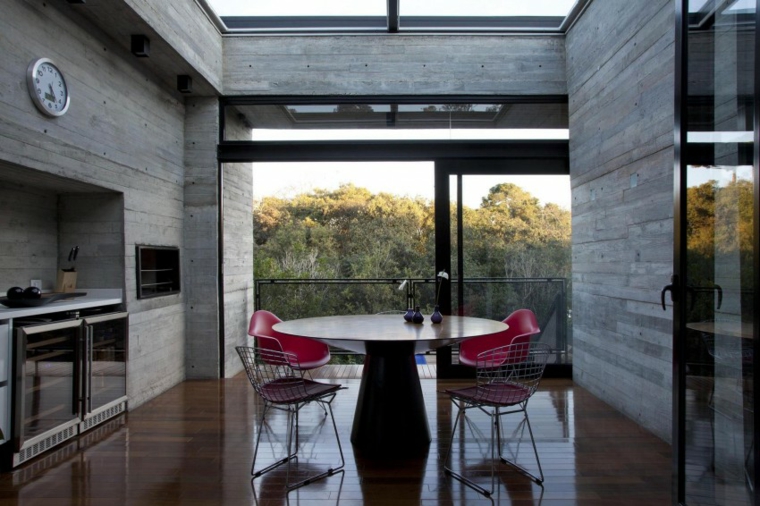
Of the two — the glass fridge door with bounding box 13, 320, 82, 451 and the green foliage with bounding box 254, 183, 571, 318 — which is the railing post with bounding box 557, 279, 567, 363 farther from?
the glass fridge door with bounding box 13, 320, 82, 451

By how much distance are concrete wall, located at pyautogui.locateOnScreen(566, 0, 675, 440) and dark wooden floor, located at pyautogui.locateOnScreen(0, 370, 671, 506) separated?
16.4 inches

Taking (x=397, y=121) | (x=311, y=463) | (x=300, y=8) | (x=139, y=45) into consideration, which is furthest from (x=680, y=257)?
(x=300, y=8)

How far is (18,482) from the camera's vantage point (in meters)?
2.76

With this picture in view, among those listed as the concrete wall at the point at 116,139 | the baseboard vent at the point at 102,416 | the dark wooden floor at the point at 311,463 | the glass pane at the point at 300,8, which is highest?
the glass pane at the point at 300,8

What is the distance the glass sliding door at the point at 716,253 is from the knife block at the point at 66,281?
160 inches

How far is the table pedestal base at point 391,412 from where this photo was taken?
10.3 feet

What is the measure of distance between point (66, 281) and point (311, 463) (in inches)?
96.1

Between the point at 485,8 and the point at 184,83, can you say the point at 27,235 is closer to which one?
the point at 184,83

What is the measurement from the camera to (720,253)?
6.83ft

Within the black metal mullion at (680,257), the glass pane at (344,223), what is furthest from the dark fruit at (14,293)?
the glass pane at (344,223)

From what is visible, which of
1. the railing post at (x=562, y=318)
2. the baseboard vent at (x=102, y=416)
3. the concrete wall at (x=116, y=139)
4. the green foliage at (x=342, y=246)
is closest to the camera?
the concrete wall at (x=116, y=139)

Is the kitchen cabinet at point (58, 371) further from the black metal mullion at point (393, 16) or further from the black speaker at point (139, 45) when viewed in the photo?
the black metal mullion at point (393, 16)

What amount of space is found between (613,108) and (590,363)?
87.4 inches

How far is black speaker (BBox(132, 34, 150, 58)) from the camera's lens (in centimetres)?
399
